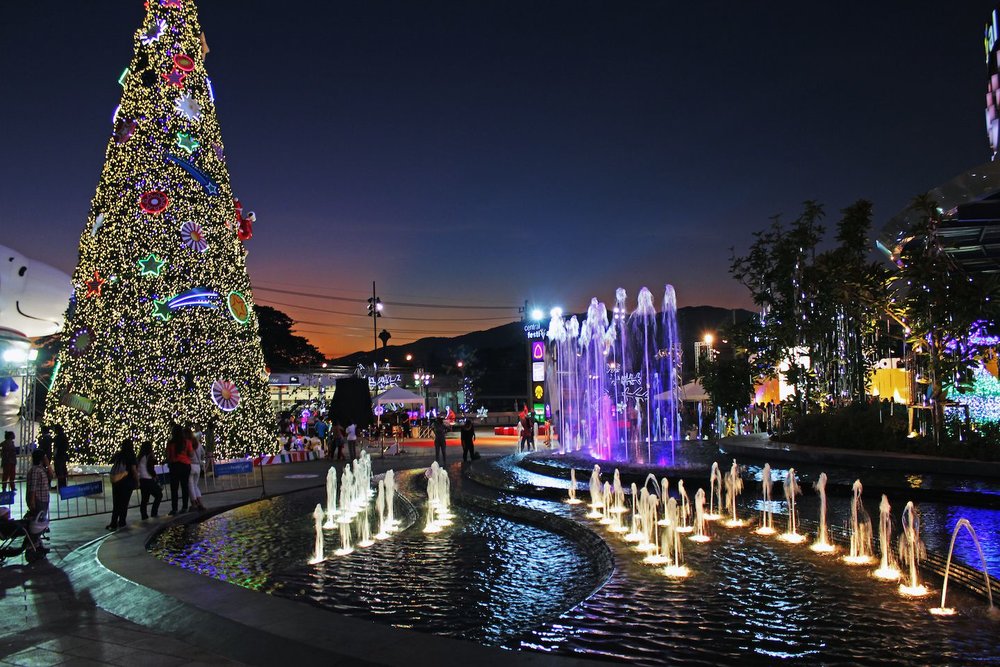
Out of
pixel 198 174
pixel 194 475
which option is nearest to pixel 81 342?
pixel 198 174

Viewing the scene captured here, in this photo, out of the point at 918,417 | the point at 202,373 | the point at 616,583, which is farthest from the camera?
the point at 202,373

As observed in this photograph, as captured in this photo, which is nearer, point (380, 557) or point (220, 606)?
point (220, 606)

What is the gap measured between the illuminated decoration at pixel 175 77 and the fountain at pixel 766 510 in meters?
18.1

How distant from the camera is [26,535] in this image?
9695 millimetres

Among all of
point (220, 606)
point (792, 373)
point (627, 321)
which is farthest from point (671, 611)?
point (627, 321)

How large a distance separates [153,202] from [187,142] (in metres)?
1.98

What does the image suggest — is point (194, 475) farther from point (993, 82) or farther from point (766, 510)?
point (993, 82)

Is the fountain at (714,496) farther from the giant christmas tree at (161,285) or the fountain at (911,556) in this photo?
the giant christmas tree at (161,285)

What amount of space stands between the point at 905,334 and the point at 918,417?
202 cm

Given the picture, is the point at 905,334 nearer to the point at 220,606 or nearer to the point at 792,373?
the point at 792,373

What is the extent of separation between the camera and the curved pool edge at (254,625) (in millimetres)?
5043

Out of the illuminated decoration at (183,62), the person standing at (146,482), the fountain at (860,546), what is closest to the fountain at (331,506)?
the person standing at (146,482)

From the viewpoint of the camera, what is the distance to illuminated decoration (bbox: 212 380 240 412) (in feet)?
66.9

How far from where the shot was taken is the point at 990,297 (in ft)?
52.5
